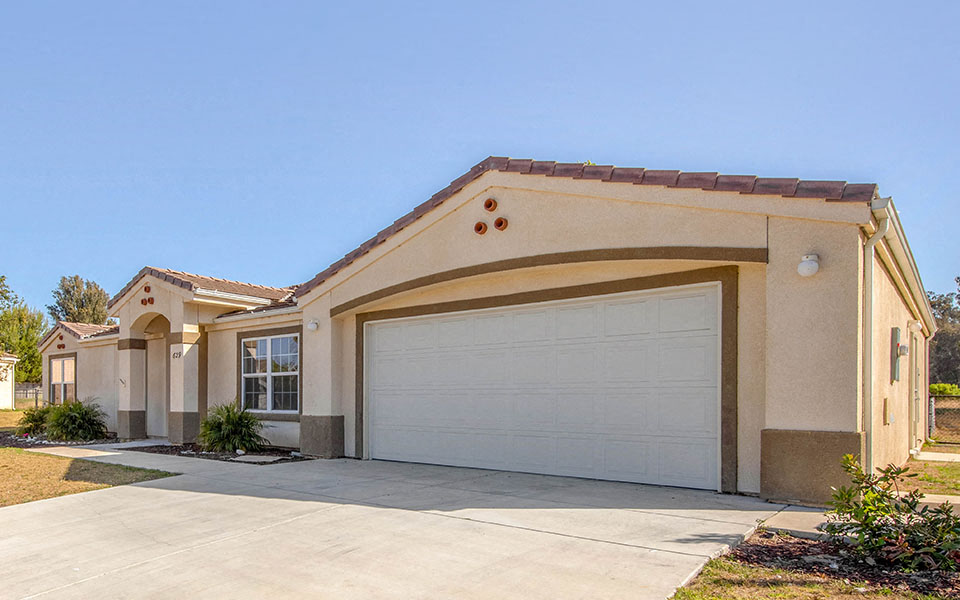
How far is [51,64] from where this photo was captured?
14750 mm

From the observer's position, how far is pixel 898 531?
5.53 meters

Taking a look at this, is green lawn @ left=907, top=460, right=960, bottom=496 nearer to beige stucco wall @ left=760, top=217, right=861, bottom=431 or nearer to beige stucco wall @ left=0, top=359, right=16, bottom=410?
beige stucco wall @ left=760, top=217, right=861, bottom=431

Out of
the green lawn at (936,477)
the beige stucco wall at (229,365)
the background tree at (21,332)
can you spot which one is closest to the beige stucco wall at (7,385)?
the background tree at (21,332)

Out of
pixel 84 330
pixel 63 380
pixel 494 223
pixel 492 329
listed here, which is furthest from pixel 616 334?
pixel 63 380

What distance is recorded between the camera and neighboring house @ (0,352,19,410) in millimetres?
36312

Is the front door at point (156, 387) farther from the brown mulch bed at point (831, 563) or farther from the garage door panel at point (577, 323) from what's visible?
the brown mulch bed at point (831, 563)

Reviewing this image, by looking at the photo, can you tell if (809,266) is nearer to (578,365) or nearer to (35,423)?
(578,365)

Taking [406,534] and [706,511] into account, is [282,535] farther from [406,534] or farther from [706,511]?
[706,511]

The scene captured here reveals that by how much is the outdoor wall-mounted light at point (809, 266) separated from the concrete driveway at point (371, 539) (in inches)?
104

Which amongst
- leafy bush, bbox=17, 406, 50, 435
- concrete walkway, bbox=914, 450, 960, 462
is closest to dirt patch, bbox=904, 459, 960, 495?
concrete walkway, bbox=914, 450, 960, 462

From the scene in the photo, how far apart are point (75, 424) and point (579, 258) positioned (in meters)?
15.6

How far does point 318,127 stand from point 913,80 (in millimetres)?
11228

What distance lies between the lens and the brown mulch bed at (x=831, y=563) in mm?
4898

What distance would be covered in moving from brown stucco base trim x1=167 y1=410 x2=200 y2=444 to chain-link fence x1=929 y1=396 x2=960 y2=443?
1908 cm
